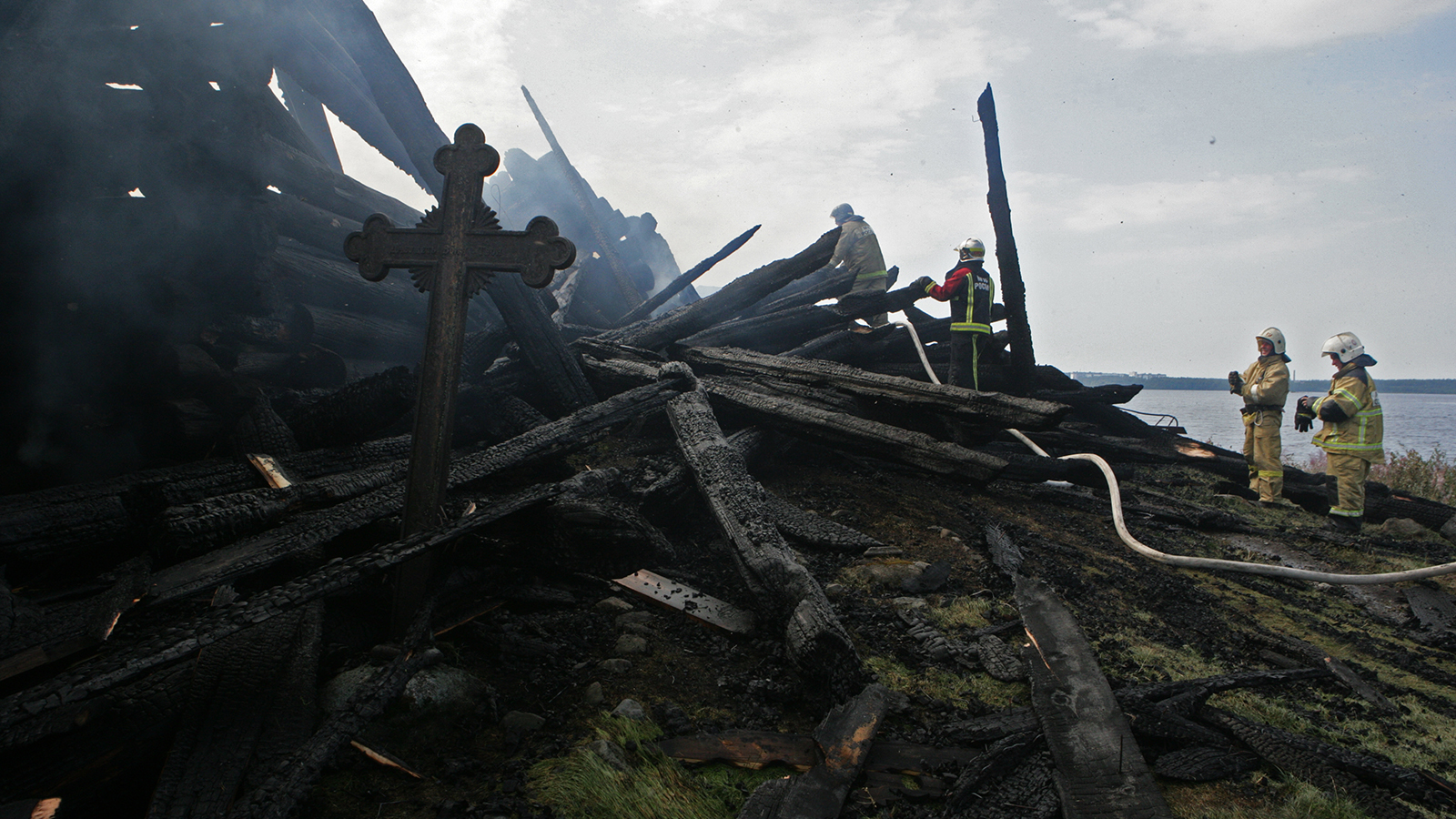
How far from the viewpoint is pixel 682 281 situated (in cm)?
1127

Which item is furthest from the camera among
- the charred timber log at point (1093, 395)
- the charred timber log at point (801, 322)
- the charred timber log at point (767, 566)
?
the charred timber log at point (1093, 395)

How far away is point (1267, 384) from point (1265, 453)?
968 millimetres

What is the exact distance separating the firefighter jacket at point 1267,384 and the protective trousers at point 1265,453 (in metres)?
0.11

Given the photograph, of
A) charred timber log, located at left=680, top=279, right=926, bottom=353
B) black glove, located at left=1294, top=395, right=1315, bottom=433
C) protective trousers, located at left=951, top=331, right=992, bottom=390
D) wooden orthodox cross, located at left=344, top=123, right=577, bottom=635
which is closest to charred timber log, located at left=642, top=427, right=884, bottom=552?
wooden orthodox cross, located at left=344, top=123, right=577, bottom=635

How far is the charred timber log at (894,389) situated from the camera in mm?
4556

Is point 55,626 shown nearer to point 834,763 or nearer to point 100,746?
point 100,746

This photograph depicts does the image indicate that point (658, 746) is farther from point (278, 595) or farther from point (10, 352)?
point (10, 352)

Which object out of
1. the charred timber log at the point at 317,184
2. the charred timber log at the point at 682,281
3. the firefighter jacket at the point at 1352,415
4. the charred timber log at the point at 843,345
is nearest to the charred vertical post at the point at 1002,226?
the charred timber log at the point at 843,345

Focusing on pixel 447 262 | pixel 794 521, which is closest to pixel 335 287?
pixel 447 262

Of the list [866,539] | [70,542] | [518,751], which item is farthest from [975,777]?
[70,542]

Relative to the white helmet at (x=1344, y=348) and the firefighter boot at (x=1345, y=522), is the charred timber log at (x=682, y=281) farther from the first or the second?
the firefighter boot at (x=1345, y=522)

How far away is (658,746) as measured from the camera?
2.33 m

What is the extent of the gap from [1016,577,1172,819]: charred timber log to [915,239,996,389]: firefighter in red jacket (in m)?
5.93

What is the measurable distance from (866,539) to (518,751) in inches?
106
